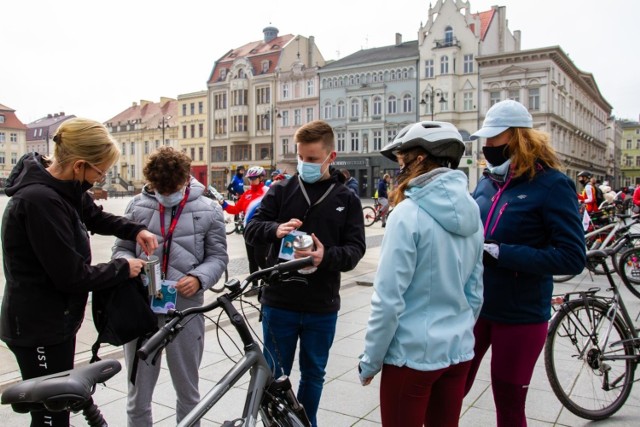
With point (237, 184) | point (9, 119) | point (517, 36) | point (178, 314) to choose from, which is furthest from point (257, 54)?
point (178, 314)

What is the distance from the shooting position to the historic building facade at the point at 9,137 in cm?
8338

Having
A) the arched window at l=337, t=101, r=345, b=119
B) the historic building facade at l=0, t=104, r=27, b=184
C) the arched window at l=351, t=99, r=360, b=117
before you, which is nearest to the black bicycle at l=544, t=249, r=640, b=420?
the arched window at l=351, t=99, r=360, b=117

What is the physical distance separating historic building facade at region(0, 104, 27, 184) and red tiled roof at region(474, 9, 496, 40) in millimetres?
72672

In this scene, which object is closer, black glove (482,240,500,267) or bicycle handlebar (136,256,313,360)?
bicycle handlebar (136,256,313,360)

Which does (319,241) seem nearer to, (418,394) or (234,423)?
(418,394)

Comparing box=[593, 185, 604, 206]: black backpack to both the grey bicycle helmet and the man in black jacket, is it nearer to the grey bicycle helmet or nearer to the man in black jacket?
the man in black jacket

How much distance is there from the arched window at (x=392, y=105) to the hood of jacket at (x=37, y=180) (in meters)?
47.7

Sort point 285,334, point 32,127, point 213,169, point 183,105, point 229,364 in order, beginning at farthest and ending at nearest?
point 32,127, point 183,105, point 213,169, point 229,364, point 285,334

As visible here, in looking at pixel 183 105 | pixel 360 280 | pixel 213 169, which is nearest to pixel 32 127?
pixel 183 105

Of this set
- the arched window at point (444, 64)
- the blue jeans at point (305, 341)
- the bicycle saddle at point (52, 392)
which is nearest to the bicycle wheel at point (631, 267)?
the blue jeans at point (305, 341)

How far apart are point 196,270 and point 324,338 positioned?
2.85ft

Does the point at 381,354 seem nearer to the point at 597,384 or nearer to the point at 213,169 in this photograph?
the point at 597,384

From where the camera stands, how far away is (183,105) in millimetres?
66750

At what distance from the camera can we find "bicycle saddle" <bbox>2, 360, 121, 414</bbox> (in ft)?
5.67
